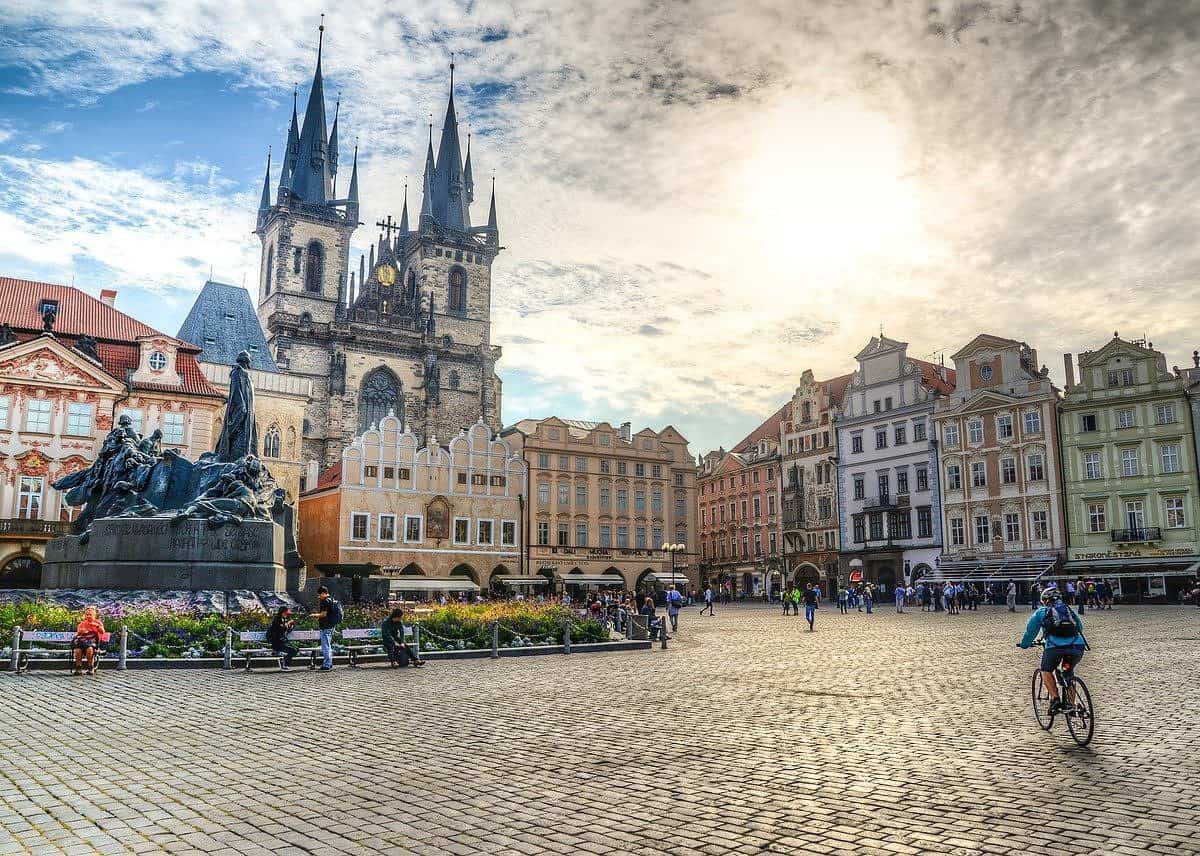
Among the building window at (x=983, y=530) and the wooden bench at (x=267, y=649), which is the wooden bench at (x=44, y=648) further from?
the building window at (x=983, y=530)

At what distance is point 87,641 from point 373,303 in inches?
2731

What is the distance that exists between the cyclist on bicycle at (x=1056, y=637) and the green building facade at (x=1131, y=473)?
43.7 meters

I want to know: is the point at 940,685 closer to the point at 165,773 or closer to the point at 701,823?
the point at 701,823

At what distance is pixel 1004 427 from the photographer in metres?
55.6

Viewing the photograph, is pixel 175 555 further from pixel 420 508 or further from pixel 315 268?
pixel 315 268

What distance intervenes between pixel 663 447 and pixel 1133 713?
5750 centimetres

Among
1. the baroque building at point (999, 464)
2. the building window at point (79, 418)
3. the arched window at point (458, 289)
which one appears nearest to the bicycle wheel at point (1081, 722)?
the baroque building at point (999, 464)

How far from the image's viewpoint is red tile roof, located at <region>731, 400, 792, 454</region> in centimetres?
7512

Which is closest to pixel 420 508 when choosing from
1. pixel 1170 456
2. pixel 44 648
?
pixel 1170 456

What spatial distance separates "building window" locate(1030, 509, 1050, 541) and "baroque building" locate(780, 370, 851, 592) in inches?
542

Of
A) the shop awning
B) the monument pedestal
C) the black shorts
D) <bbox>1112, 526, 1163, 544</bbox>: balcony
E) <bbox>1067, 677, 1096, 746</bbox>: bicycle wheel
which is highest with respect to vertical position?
<bbox>1112, 526, 1163, 544</bbox>: balcony

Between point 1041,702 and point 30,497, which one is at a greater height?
point 30,497

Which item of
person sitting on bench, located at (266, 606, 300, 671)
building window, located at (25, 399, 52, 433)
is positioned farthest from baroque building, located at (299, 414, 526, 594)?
person sitting on bench, located at (266, 606, 300, 671)

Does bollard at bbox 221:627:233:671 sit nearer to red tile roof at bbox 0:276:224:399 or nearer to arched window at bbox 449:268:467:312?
red tile roof at bbox 0:276:224:399
